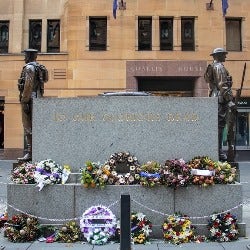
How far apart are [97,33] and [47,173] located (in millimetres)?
22770

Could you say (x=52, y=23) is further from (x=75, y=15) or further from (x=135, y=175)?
(x=135, y=175)

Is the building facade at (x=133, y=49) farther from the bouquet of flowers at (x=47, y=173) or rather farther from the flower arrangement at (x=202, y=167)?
the flower arrangement at (x=202, y=167)

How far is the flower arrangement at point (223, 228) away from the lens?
939cm

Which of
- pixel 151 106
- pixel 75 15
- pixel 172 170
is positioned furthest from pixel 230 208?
pixel 75 15

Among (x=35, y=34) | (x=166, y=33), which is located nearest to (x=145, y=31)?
(x=166, y=33)

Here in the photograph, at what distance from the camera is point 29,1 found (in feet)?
108

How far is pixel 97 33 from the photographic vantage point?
3164 centimetres

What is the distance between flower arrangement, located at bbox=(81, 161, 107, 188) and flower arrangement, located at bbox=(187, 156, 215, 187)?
171 centimetres

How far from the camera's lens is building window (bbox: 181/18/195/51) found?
104 feet

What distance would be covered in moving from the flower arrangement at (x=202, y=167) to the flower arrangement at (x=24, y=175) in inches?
126

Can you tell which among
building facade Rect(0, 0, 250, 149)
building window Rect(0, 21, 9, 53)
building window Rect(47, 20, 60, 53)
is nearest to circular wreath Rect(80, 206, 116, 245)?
building facade Rect(0, 0, 250, 149)

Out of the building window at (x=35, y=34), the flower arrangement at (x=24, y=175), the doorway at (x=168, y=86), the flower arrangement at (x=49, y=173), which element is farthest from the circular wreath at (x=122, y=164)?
the building window at (x=35, y=34)

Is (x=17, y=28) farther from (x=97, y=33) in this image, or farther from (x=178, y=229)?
(x=178, y=229)

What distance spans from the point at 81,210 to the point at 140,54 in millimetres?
22424
